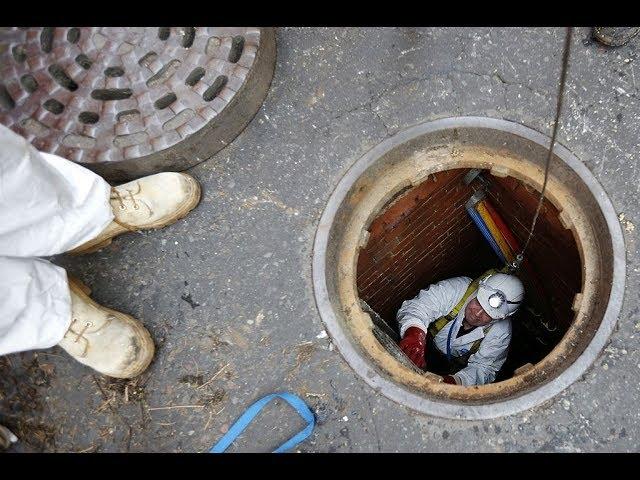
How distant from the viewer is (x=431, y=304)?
4.54 m

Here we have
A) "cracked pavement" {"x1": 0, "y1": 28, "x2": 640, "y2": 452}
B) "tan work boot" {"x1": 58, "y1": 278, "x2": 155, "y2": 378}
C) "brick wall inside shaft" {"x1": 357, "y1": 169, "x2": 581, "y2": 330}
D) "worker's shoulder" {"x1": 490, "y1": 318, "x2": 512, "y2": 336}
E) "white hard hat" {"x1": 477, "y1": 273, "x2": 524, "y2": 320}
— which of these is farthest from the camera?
"worker's shoulder" {"x1": 490, "y1": 318, "x2": 512, "y2": 336}

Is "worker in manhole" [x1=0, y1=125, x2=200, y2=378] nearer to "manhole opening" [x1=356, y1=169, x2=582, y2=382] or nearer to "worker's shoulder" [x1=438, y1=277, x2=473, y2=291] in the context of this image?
"manhole opening" [x1=356, y1=169, x2=582, y2=382]

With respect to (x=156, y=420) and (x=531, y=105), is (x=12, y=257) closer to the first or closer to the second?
(x=156, y=420)

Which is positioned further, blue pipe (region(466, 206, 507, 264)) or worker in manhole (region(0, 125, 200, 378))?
blue pipe (region(466, 206, 507, 264))

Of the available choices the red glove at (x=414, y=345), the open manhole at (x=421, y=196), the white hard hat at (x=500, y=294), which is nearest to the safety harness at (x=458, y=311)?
the white hard hat at (x=500, y=294)

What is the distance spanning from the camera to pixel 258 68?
9.15 feet

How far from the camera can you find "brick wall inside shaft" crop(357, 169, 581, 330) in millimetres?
3732

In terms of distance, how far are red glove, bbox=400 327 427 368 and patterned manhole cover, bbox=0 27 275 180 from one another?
2256mm

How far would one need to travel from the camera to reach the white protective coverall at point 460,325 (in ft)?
14.5

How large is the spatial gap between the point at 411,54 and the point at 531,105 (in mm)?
721

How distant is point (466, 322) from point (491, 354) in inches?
13.2

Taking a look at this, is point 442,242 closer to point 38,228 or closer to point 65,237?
point 65,237

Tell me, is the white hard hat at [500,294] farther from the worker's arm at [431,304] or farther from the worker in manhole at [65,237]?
the worker in manhole at [65,237]

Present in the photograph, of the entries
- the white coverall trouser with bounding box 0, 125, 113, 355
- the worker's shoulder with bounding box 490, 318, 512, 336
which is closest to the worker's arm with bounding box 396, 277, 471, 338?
the worker's shoulder with bounding box 490, 318, 512, 336
